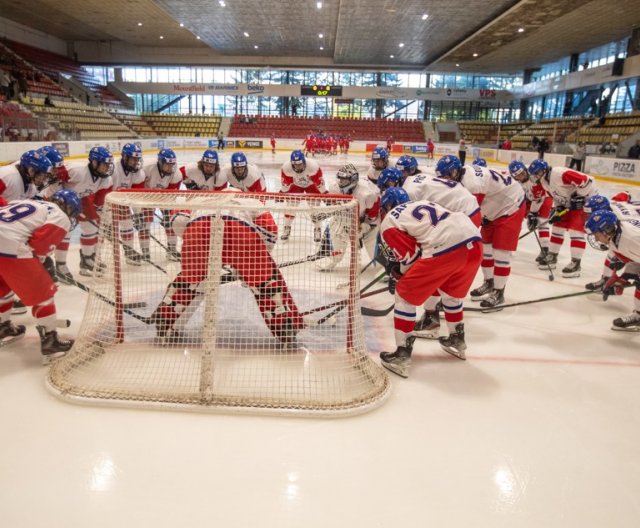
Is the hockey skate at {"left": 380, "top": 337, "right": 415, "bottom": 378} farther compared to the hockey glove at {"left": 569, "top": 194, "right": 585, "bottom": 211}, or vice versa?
the hockey glove at {"left": 569, "top": 194, "right": 585, "bottom": 211}

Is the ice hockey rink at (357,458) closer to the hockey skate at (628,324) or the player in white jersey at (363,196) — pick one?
the hockey skate at (628,324)

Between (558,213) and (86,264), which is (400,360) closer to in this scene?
(558,213)

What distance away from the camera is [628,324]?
3.91 meters

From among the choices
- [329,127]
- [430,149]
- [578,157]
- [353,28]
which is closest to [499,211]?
[578,157]

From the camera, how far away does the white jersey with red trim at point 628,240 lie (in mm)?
3621

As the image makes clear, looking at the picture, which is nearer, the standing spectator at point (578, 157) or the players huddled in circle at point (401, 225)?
the players huddled in circle at point (401, 225)

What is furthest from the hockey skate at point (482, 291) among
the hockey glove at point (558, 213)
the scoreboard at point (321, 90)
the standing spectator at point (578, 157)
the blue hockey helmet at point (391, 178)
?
the scoreboard at point (321, 90)

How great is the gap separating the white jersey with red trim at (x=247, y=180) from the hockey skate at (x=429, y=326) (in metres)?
2.81

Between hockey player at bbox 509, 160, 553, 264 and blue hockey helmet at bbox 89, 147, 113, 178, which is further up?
blue hockey helmet at bbox 89, 147, 113, 178

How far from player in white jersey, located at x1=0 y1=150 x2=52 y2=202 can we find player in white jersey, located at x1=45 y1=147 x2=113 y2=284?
70 centimetres

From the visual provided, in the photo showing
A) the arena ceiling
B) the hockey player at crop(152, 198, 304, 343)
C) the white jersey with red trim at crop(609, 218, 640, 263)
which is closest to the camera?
the hockey player at crop(152, 198, 304, 343)

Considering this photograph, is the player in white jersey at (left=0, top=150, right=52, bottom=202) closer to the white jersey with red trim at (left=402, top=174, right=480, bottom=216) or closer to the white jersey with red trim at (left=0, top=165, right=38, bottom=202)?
the white jersey with red trim at (left=0, top=165, right=38, bottom=202)

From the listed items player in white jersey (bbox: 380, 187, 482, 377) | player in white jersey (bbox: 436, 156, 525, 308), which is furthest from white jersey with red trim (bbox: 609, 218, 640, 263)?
player in white jersey (bbox: 380, 187, 482, 377)

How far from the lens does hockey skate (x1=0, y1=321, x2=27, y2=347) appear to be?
3375 millimetres
